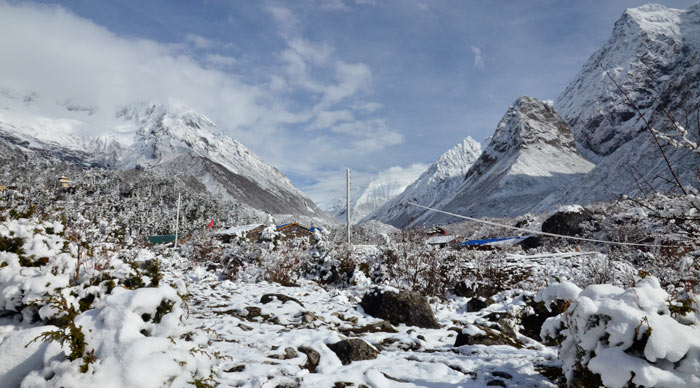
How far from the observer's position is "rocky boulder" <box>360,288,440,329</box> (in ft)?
21.9

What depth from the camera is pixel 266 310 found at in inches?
268

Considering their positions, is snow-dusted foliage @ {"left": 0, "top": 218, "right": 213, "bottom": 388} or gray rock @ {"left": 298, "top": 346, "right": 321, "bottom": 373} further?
gray rock @ {"left": 298, "top": 346, "right": 321, "bottom": 373}

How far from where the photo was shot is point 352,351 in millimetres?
4434

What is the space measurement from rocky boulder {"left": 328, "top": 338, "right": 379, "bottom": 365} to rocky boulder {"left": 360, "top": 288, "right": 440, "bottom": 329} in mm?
2278

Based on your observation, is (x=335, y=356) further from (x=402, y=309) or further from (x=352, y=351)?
(x=402, y=309)

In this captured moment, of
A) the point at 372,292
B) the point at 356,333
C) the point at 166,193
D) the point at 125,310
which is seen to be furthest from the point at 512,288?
the point at 166,193

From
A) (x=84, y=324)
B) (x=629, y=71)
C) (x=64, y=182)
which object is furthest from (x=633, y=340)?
(x=629, y=71)

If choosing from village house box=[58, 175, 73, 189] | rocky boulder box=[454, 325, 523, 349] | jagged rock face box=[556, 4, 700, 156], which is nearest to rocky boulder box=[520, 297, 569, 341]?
rocky boulder box=[454, 325, 523, 349]

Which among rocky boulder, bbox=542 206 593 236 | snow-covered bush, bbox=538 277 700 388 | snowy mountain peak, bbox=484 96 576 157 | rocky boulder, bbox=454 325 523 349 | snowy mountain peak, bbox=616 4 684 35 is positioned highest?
snowy mountain peak, bbox=616 4 684 35

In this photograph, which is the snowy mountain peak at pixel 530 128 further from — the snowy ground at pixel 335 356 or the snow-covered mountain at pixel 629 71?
the snowy ground at pixel 335 356

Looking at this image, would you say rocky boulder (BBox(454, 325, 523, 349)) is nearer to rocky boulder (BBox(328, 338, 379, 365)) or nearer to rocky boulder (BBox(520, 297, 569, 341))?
rocky boulder (BBox(520, 297, 569, 341))

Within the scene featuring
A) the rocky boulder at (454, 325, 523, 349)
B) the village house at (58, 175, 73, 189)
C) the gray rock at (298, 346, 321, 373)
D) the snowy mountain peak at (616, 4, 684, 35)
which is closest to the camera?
the gray rock at (298, 346, 321, 373)

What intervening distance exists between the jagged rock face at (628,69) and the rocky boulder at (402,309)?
153 m

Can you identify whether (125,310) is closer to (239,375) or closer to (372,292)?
(239,375)
